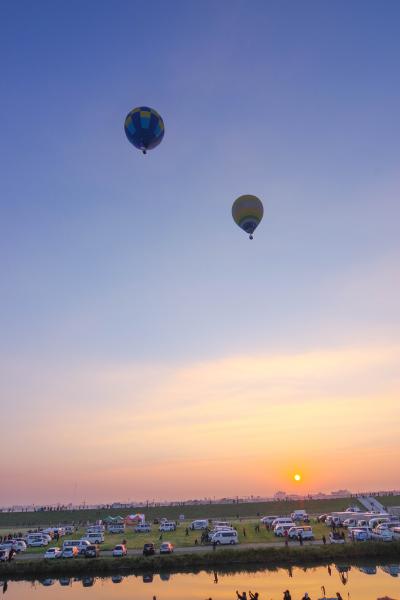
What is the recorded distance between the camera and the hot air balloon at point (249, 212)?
44.5m

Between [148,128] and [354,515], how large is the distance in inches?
1693

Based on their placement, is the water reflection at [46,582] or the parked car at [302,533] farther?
the parked car at [302,533]

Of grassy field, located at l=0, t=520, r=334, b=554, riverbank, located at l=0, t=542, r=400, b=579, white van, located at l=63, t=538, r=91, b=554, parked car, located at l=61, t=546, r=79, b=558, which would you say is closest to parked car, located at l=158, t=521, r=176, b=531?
grassy field, located at l=0, t=520, r=334, b=554

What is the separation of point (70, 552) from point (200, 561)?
10345 millimetres

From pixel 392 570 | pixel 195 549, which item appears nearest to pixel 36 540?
pixel 195 549

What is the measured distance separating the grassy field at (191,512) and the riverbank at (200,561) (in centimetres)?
3927

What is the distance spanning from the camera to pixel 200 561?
38.7 meters

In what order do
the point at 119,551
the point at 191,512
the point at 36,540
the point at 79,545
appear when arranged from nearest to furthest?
the point at 119,551 → the point at 79,545 → the point at 36,540 → the point at 191,512

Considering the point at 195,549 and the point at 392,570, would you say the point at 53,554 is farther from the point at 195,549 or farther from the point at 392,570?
the point at 392,570

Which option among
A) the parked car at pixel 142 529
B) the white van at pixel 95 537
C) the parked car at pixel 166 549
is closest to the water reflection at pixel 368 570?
the parked car at pixel 166 549

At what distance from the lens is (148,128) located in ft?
132

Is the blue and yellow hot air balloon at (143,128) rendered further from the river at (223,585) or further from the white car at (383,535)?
the white car at (383,535)

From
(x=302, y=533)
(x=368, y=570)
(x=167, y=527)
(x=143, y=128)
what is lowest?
(x=368, y=570)

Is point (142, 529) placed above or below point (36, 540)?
above
